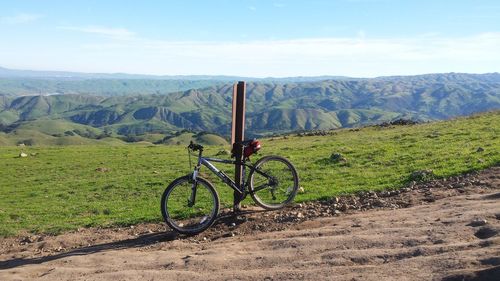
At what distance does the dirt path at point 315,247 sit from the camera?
23.3 ft

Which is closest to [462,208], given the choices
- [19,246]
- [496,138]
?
[19,246]

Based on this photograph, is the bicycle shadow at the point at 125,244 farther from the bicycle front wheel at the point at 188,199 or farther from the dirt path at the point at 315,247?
the bicycle front wheel at the point at 188,199

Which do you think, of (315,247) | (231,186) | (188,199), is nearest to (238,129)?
(231,186)

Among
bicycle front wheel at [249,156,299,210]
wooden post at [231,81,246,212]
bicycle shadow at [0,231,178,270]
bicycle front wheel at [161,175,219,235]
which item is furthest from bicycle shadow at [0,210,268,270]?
bicycle front wheel at [249,156,299,210]

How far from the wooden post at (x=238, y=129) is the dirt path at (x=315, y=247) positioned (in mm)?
968

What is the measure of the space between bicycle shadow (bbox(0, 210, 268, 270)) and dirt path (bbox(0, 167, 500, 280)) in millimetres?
34

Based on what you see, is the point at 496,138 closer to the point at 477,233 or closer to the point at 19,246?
the point at 477,233

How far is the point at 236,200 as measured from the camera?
451 inches

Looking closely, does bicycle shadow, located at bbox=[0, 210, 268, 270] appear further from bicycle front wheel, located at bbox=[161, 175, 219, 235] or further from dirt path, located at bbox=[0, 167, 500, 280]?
bicycle front wheel, located at bbox=[161, 175, 219, 235]

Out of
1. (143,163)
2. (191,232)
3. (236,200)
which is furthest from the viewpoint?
(143,163)

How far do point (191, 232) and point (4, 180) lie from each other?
2361cm

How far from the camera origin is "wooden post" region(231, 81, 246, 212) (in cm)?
1143

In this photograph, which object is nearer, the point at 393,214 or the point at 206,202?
the point at 393,214

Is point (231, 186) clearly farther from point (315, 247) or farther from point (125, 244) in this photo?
point (315, 247)
